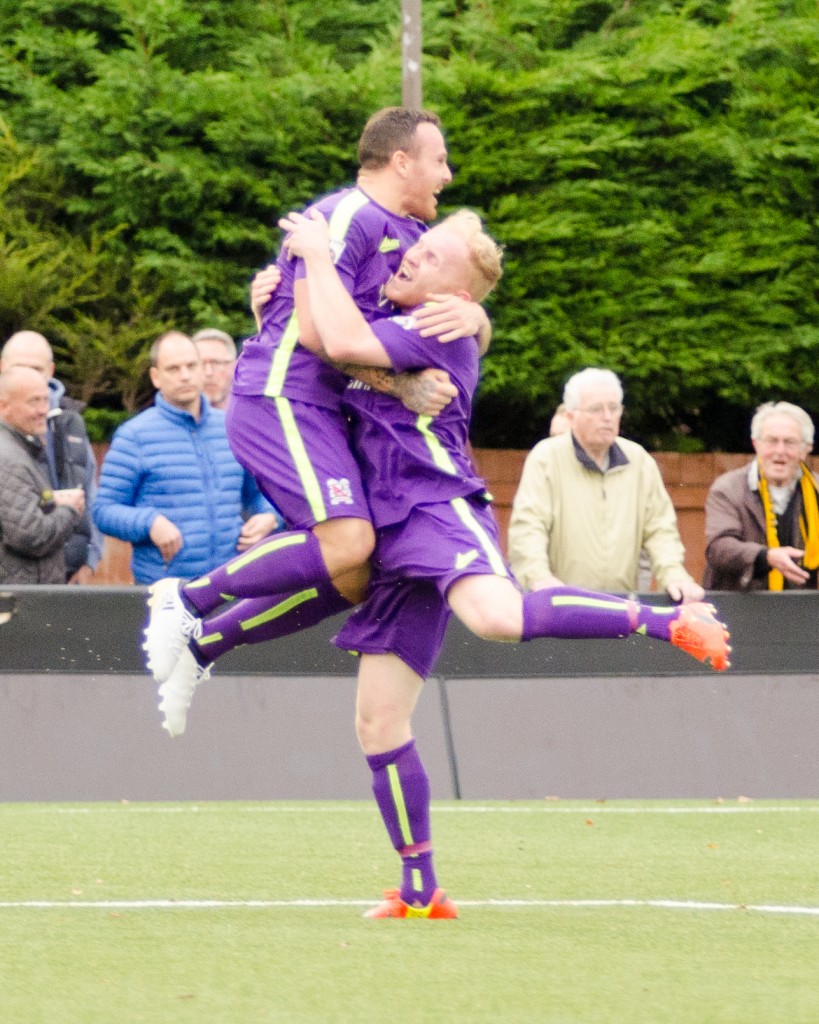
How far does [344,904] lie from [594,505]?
3.81 m

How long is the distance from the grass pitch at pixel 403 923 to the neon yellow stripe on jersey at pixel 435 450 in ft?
3.95

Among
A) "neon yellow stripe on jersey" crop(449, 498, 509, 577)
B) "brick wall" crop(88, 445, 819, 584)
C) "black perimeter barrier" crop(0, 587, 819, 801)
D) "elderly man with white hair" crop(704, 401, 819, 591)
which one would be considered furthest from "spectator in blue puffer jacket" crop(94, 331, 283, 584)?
"brick wall" crop(88, 445, 819, 584)

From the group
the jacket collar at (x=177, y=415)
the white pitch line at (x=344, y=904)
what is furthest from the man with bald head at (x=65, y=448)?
the white pitch line at (x=344, y=904)

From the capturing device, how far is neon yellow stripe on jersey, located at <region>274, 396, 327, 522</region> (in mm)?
5277

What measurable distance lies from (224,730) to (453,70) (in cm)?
908

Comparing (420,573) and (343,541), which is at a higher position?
(343,541)

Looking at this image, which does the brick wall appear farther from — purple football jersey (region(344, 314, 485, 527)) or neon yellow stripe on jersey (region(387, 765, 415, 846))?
purple football jersey (region(344, 314, 485, 527))

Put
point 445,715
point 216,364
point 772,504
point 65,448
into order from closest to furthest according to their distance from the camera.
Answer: point 445,715 → point 772,504 → point 65,448 → point 216,364

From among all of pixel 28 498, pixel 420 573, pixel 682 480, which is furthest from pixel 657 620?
pixel 682 480

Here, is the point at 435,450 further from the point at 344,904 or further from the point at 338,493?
the point at 344,904

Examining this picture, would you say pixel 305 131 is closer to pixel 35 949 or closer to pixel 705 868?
pixel 705 868

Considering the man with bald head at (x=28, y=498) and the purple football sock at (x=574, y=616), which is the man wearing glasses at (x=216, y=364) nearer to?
the man with bald head at (x=28, y=498)

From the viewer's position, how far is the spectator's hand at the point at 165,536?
353 inches

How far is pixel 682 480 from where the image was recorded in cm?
1858
